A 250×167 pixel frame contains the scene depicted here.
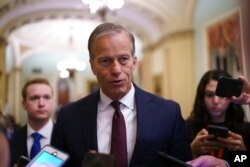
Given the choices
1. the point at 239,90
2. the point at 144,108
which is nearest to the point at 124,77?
the point at 144,108

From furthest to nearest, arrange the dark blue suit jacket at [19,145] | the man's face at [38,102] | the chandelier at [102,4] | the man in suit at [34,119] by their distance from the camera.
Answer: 1. the chandelier at [102,4]
2. the man's face at [38,102]
3. the man in suit at [34,119]
4. the dark blue suit jacket at [19,145]

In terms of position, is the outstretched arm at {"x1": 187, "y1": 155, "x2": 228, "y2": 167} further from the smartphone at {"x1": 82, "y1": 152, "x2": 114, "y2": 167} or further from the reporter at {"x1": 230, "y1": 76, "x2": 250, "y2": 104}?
the smartphone at {"x1": 82, "y1": 152, "x2": 114, "y2": 167}

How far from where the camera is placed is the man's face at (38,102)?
3035mm

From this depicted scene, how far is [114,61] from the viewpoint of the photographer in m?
1.70

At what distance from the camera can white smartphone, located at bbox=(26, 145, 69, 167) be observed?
4.86 ft

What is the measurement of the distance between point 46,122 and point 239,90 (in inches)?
67.5

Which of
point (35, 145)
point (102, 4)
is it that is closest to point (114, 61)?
point (35, 145)

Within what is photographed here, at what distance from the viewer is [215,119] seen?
105 inches

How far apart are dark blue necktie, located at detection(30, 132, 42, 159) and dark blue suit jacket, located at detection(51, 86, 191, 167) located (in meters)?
0.95

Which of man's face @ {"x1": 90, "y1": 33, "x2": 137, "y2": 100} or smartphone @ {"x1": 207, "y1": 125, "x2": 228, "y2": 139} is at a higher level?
man's face @ {"x1": 90, "y1": 33, "x2": 137, "y2": 100}

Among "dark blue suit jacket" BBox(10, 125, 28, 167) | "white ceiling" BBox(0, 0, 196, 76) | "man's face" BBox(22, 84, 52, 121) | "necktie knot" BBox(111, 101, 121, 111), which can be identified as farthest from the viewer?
"white ceiling" BBox(0, 0, 196, 76)

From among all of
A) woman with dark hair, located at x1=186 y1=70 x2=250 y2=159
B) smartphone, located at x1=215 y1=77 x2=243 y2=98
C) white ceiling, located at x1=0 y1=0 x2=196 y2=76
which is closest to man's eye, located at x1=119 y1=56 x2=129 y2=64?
smartphone, located at x1=215 y1=77 x2=243 y2=98

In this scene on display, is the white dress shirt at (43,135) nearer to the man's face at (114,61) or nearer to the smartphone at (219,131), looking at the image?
the man's face at (114,61)

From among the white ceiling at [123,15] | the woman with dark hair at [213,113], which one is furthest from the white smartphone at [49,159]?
the white ceiling at [123,15]
